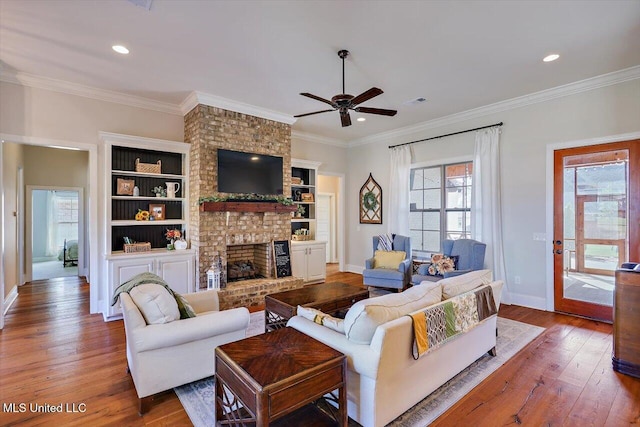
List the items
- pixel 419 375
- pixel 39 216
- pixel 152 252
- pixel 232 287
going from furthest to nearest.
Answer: pixel 39 216 → pixel 232 287 → pixel 152 252 → pixel 419 375

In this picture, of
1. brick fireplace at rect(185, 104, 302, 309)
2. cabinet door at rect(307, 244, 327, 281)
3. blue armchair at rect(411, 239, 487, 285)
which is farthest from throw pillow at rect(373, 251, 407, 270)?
brick fireplace at rect(185, 104, 302, 309)

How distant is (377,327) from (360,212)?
5.56 meters

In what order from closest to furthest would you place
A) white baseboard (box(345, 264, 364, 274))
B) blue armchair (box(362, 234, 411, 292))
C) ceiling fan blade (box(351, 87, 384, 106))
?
ceiling fan blade (box(351, 87, 384, 106)), blue armchair (box(362, 234, 411, 292)), white baseboard (box(345, 264, 364, 274))

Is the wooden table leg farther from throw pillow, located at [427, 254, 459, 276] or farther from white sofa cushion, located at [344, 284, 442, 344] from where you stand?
throw pillow, located at [427, 254, 459, 276]

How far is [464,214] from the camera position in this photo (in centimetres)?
559

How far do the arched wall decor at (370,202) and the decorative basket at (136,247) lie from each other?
14.6 ft

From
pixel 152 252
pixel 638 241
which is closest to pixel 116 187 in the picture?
pixel 152 252

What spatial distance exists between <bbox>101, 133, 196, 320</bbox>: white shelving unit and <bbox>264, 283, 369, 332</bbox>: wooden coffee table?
193cm

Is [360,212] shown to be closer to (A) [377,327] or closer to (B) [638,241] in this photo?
(B) [638,241]

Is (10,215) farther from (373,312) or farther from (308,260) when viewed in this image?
(373,312)

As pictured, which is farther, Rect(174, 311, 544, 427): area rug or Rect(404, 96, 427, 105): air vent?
Rect(404, 96, 427, 105): air vent

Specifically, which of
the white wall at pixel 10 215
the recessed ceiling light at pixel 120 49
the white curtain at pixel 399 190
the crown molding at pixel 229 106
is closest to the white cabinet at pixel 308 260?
the white curtain at pixel 399 190

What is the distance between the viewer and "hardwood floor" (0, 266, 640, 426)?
7.21 ft

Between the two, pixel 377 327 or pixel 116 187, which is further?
pixel 116 187
